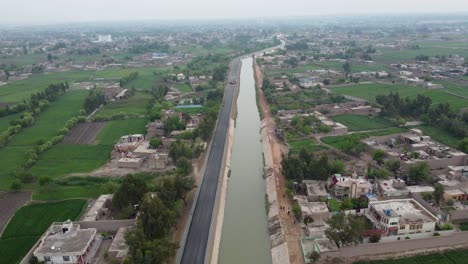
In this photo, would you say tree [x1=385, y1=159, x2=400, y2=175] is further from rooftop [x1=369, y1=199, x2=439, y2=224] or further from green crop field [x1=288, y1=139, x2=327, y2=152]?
green crop field [x1=288, y1=139, x2=327, y2=152]

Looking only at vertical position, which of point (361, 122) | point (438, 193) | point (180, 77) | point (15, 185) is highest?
point (180, 77)

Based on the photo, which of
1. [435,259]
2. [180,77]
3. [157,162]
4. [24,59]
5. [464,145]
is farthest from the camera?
[24,59]

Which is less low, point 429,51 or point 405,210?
point 429,51

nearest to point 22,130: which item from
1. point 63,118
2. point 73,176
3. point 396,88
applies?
point 63,118

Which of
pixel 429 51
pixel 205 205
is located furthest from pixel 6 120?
pixel 429 51

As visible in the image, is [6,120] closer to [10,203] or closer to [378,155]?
[10,203]

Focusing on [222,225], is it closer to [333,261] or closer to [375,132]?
[333,261]

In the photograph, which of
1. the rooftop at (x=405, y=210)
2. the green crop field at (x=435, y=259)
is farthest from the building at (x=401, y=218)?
the green crop field at (x=435, y=259)

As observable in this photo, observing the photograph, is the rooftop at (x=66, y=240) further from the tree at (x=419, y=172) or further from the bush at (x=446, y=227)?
the tree at (x=419, y=172)
